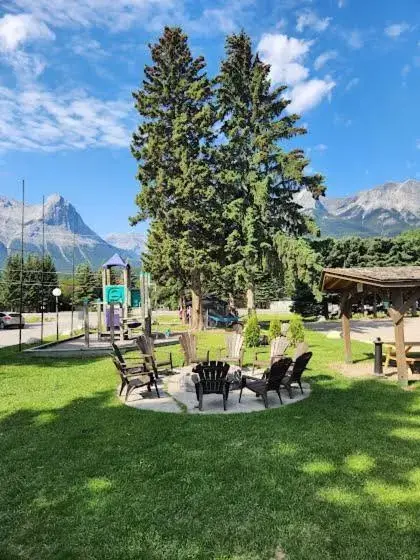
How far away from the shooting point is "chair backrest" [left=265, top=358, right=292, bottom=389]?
26.4 ft

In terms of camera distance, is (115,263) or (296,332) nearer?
(296,332)

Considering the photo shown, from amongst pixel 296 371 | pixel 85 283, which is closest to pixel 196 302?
pixel 296 371

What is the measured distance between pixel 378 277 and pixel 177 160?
17371 mm

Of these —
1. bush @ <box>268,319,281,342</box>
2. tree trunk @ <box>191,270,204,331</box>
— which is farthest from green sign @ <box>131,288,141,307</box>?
bush @ <box>268,319,281,342</box>

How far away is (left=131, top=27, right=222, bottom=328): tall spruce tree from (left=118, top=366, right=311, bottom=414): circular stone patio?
46.9ft

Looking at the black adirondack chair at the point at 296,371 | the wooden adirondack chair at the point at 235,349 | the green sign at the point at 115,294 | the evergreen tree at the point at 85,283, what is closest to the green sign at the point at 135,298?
the green sign at the point at 115,294

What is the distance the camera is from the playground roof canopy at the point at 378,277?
9.54 meters

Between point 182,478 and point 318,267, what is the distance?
20.2 meters

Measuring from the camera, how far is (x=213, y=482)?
5.03m

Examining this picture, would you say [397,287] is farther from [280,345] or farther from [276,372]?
[276,372]

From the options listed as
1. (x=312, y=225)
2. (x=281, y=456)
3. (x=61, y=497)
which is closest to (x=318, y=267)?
(x=312, y=225)

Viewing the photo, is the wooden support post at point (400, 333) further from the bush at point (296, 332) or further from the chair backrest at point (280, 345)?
the bush at point (296, 332)

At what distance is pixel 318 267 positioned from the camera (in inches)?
949

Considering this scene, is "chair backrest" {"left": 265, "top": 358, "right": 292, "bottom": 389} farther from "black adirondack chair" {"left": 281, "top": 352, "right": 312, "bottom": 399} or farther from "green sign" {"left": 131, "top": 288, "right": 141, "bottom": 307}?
"green sign" {"left": 131, "top": 288, "right": 141, "bottom": 307}
